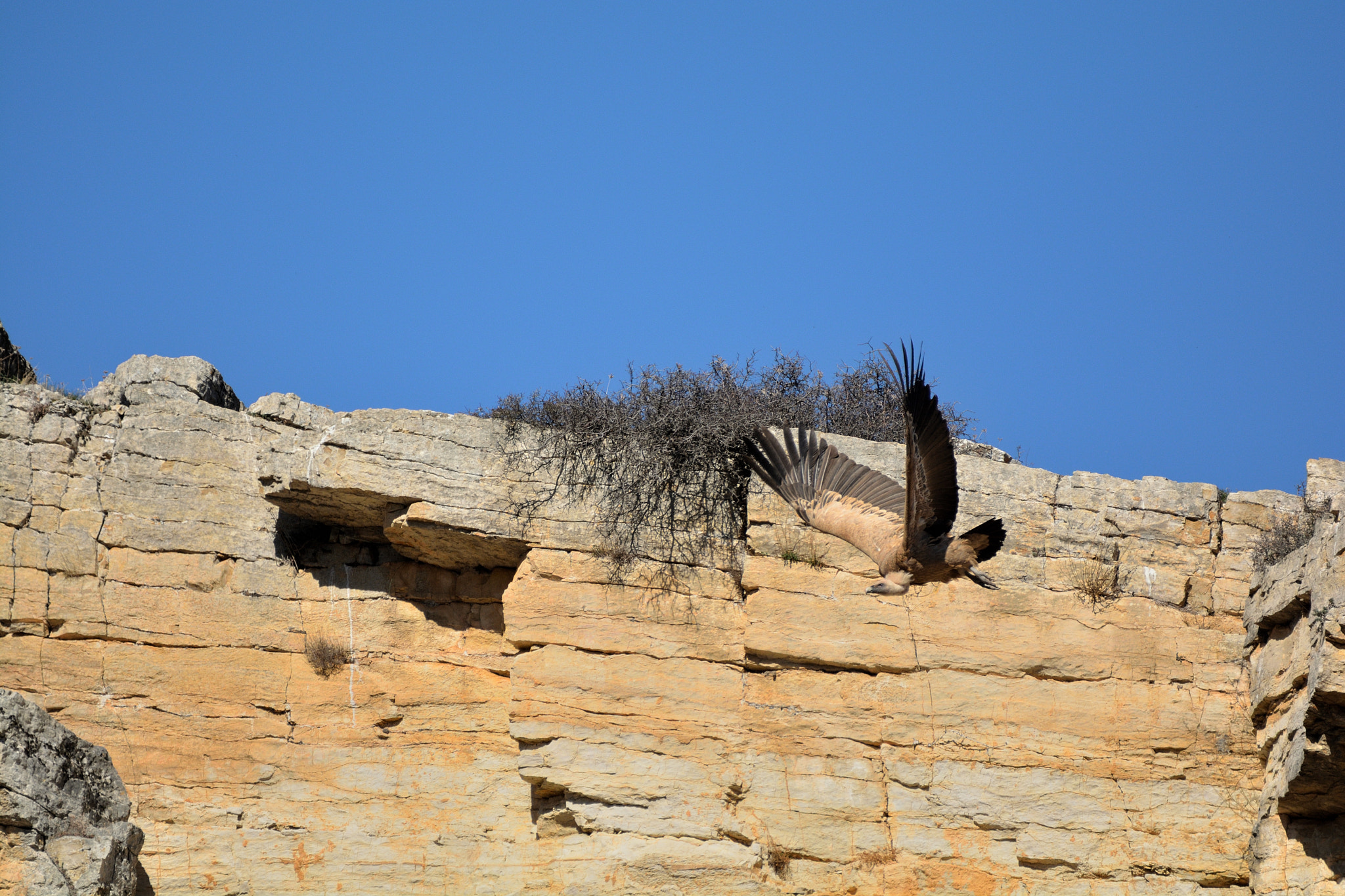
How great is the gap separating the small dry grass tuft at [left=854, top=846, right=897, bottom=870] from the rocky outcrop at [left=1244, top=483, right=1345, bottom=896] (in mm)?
2819

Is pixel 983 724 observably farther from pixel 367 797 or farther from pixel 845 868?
pixel 367 797

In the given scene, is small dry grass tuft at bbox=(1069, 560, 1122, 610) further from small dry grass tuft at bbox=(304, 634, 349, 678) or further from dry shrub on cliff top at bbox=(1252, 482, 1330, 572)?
small dry grass tuft at bbox=(304, 634, 349, 678)

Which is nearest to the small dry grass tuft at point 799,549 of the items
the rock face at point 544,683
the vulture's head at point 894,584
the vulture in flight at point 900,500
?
the rock face at point 544,683

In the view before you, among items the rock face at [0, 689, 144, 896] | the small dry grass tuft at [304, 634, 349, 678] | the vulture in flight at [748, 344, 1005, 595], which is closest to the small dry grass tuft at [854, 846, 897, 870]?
the vulture in flight at [748, 344, 1005, 595]

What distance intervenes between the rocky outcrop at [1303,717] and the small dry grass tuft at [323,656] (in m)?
7.25

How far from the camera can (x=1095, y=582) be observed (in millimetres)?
11156

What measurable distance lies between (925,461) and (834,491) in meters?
1.35

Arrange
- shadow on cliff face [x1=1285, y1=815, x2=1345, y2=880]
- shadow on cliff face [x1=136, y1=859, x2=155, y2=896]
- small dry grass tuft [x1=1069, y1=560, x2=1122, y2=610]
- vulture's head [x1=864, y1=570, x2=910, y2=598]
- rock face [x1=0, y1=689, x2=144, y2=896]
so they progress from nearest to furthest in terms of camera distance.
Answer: rock face [x1=0, y1=689, x2=144, y2=896] → shadow on cliff face [x1=136, y1=859, x2=155, y2=896] → vulture's head [x1=864, y1=570, x2=910, y2=598] → shadow on cliff face [x1=1285, y1=815, x2=1345, y2=880] → small dry grass tuft [x1=1069, y1=560, x2=1122, y2=610]

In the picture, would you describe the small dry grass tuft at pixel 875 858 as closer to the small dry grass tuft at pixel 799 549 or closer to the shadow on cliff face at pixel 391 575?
the small dry grass tuft at pixel 799 549

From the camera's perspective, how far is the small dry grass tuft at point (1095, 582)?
11.1m

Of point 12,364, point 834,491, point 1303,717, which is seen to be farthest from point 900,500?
point 12,364

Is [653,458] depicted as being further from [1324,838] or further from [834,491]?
[1324,838]

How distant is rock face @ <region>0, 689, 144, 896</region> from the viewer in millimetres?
7480

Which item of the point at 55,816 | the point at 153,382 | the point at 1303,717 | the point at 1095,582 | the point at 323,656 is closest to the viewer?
the point at 55,816
